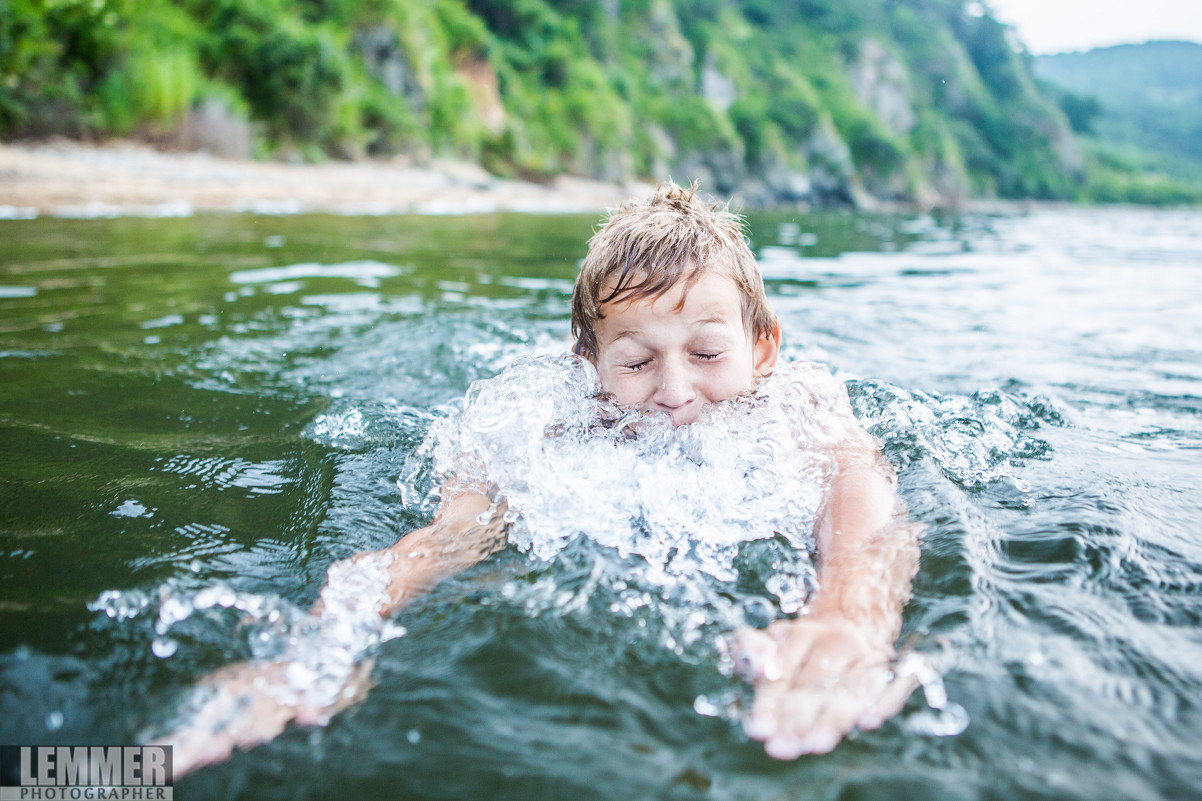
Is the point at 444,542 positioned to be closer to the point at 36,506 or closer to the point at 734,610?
the point at 734,610

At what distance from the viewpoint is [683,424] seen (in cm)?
216

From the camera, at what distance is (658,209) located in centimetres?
248

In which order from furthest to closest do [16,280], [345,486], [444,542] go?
1. [16,280]
2. [345,486]
3. [444,542]

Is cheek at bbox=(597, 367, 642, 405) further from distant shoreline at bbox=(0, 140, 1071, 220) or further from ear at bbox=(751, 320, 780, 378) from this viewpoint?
distant shoreline at bbox=(0, 140, 1071, 220)

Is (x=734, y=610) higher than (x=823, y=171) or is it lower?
lower

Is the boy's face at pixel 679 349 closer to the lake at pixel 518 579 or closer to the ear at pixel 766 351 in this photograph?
the ear at pixel 766 351

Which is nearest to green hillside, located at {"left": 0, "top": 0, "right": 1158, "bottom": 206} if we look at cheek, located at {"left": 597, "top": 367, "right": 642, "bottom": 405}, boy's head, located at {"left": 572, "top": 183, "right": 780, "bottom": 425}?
boy's head, located at {"left": 572, "top": 183, "right": 780, "bottom": 425}

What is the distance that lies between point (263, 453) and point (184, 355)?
1.49 meters

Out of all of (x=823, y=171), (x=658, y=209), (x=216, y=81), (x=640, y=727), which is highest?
(x=823, y=171)

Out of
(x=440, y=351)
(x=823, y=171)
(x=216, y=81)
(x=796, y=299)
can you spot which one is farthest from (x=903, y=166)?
(x=440, y=351)

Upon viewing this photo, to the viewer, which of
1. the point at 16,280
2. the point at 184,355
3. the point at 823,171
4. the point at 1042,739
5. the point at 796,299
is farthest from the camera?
the point at 823,171

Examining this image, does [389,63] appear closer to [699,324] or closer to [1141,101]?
[699,324]
